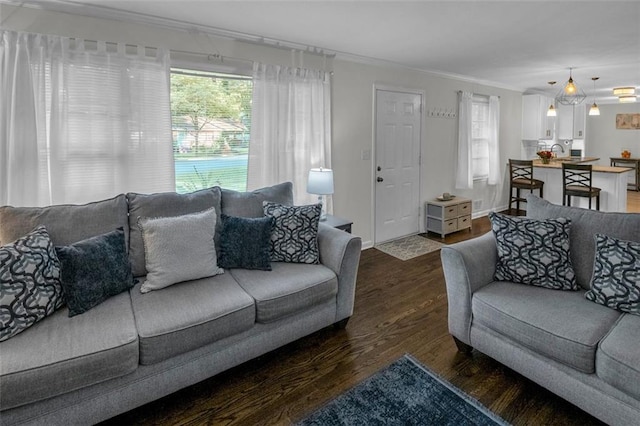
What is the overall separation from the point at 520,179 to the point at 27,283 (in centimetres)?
667

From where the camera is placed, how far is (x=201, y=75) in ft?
10.7

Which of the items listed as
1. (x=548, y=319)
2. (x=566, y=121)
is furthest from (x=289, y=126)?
(x=566, y=121)

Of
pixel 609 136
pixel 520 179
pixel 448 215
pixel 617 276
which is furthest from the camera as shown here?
pixel 609 136

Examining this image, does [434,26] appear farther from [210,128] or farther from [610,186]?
[610,186]

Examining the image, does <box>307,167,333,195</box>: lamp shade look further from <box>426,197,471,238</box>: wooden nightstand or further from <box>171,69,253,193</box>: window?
<box>426,197,471,238</box>: wooden nightstand

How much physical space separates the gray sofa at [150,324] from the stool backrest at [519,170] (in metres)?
4.64

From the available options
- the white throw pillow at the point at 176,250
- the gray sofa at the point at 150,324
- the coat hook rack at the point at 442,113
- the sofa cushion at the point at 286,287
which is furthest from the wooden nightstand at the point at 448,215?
the white throw pillow at the point at 176,250

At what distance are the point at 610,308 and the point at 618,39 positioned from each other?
3.03 metres

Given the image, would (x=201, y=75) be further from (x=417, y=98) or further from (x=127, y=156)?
(x=417, y=98)

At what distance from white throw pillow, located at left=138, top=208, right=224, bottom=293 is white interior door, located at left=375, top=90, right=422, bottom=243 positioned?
2.76m

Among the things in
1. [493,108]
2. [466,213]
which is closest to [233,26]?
[466,213]

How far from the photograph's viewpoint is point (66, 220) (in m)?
2.20

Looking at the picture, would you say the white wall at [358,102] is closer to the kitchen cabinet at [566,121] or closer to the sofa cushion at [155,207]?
the sofa cushion at [155,207]

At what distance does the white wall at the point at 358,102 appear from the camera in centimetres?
272
